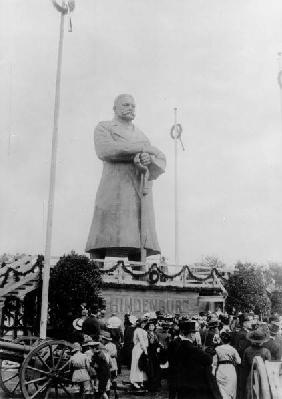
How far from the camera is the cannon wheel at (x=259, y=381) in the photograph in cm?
737

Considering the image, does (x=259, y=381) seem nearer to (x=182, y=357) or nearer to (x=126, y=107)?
(x=182, y=357)

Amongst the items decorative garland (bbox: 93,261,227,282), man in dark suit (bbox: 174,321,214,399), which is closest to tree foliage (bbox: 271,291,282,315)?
decorative garland (bbox: 93,261,227,282)

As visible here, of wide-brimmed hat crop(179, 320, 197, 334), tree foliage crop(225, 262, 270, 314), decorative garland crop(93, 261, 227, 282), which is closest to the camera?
wide-brimmed hat crop(179, 320, 197, 334)

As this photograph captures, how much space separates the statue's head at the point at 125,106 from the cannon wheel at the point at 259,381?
1814 cm

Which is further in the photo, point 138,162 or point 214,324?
point 138,162

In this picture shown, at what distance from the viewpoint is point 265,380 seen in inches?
294

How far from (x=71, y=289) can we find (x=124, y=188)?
7.06m

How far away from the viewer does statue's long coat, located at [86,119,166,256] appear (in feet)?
77.7

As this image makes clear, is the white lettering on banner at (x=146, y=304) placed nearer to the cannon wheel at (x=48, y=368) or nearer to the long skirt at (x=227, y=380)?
the cannon wheel at (x=48, y=368)

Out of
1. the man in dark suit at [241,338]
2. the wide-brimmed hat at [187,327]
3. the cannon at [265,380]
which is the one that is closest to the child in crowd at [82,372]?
the wide-brimmed hat at [187,327]

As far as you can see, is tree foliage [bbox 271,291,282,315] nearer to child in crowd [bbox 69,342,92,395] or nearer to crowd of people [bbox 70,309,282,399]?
crowd of people [bbox 70,309,282,399]

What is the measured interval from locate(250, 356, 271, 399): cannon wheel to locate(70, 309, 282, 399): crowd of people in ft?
0.61

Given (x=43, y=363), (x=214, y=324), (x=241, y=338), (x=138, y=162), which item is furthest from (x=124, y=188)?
(x=43, y=363)

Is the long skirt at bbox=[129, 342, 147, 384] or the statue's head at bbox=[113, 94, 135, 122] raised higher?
the statue's head at bbox=[113, 94, 135, 122]
